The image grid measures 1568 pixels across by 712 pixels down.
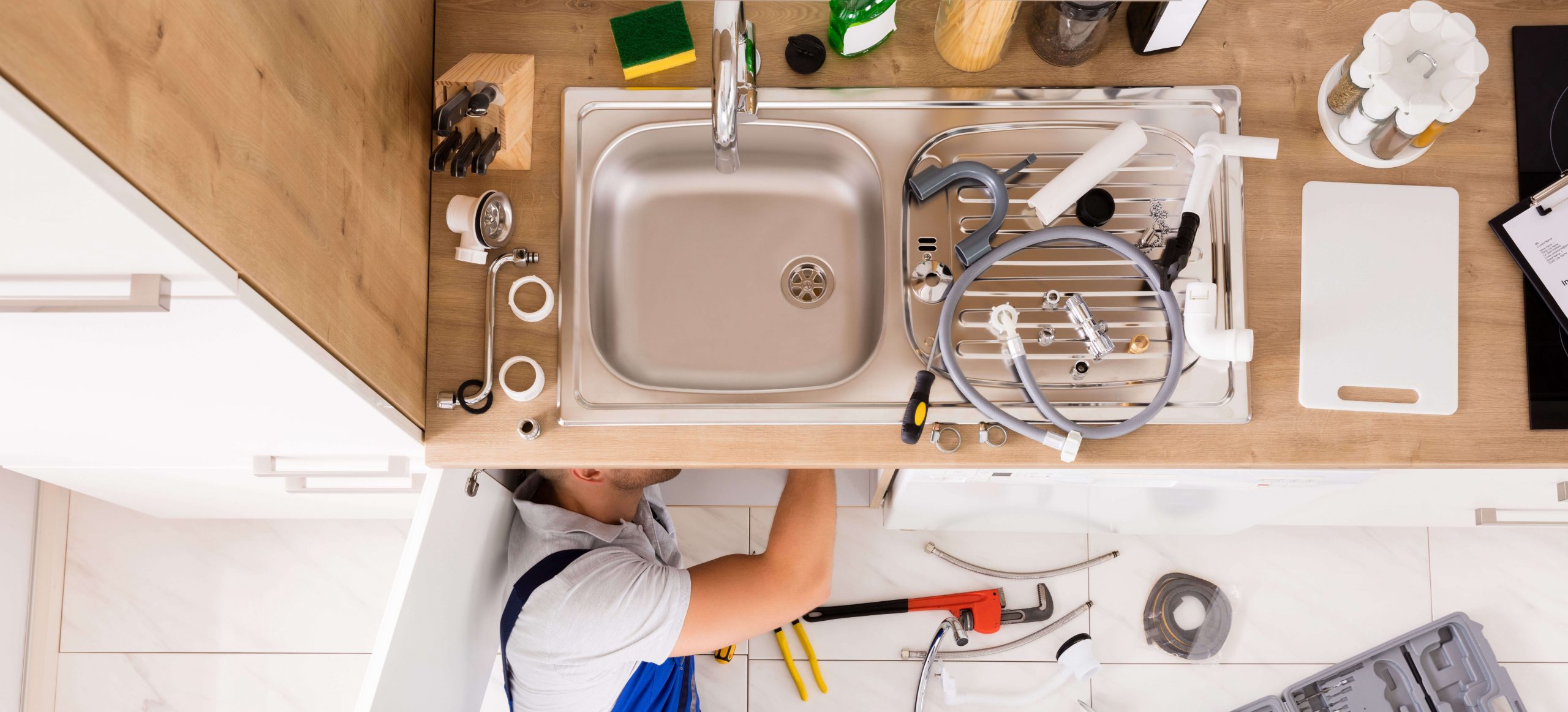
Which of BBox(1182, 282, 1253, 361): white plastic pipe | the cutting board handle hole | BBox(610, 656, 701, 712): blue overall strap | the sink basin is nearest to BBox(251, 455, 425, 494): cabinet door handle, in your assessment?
the sink basin

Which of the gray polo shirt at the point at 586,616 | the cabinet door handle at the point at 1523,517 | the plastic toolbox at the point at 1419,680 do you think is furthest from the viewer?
the plastic toolbox at the point at 1419,680

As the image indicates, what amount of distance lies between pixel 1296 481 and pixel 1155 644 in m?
0.97

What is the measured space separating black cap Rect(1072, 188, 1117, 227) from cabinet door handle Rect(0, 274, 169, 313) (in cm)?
111

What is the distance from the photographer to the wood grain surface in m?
0.60

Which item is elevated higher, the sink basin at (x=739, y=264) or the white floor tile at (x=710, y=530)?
the sink basin at (x=739, y=264)

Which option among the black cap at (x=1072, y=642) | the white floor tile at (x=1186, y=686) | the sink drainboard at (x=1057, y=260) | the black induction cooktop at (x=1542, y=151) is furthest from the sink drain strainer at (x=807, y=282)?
the white floor tile at (x=1186, y=686)

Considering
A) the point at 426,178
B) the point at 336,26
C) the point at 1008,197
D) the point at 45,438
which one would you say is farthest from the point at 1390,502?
the point at 45,438

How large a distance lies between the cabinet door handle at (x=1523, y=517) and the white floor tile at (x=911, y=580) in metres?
0.77

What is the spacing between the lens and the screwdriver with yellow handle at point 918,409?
1138mm

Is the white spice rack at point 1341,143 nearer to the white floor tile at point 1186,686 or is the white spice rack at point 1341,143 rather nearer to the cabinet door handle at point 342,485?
the white floor tile at point 1186,686

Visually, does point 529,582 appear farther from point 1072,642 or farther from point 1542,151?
point 1542,151

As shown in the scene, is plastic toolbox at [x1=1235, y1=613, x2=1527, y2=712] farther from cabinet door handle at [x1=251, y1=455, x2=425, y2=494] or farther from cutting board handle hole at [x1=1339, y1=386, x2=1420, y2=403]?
cabinet door handle at [x1=251, y1=455, x2=425, y2=494]

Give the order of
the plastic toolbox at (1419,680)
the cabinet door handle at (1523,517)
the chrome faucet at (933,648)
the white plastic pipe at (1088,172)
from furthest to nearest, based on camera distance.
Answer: the chrome faucet at (933,648) → the plastic toolbox at (1419,680) → the cabinet door handle at (1523,517) → the white plastic pipe at (1088,172)

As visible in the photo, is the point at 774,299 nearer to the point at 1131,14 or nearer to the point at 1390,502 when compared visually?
the point at 1131,14
